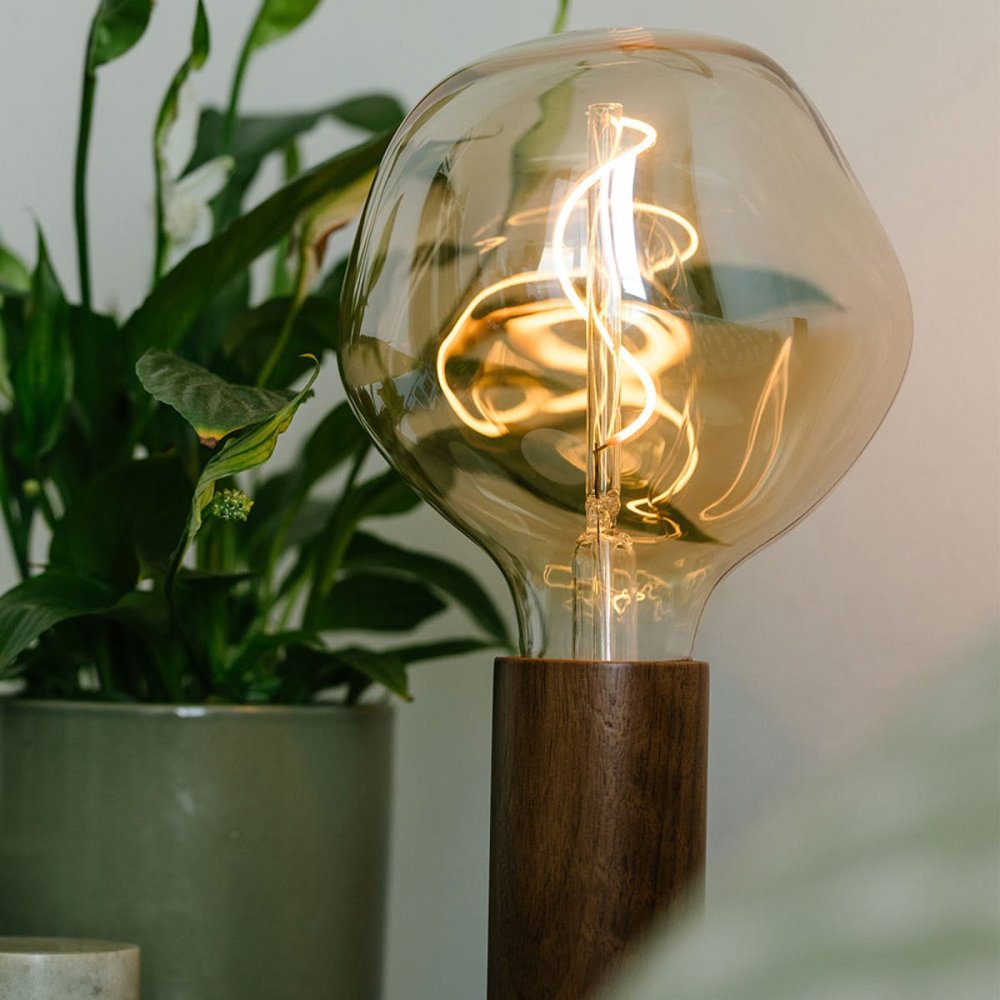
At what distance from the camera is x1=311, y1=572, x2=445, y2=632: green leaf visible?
670 mm

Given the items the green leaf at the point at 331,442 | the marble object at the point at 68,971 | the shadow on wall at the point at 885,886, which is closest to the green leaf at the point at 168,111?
the green leaf at the point at 331,442

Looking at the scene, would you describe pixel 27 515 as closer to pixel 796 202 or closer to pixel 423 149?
pixel 423 149

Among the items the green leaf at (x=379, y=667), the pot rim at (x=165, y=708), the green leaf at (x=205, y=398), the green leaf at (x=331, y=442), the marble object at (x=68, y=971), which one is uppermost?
the green leaf at (x=331, y=442)

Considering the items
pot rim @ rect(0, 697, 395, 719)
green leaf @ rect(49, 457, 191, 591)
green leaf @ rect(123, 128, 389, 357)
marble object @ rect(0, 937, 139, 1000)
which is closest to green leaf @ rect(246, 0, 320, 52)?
green leaf @ rect(123, 128, 389, 357)

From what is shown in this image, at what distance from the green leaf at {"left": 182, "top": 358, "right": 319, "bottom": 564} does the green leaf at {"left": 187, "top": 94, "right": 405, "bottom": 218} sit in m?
0.33

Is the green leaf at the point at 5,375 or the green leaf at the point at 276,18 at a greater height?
the green leaf at the point at 276,18

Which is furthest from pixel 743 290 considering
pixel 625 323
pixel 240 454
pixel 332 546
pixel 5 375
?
pixel 5 375

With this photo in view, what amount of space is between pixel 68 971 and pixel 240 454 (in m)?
0.20

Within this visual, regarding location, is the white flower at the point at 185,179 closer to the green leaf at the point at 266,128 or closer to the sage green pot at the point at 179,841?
the green leaf at the point at 266,128

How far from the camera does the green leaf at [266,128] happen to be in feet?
2.30

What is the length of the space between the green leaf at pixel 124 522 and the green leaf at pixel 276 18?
0.24 meters

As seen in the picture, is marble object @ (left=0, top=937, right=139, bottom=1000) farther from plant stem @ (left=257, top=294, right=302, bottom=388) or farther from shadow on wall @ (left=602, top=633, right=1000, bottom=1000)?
shadow on wall @ (left=602, top=633, right=1000, bottom=1000)

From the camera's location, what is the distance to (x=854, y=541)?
24.6 inches

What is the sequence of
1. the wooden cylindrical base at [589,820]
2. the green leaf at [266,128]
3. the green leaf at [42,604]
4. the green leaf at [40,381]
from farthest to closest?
1. the green leaf at [266,128]
2. the green leaf at [40,381]
3. the green leaf at [42,604]
4. the wooden cylindrical base at [589,820]
